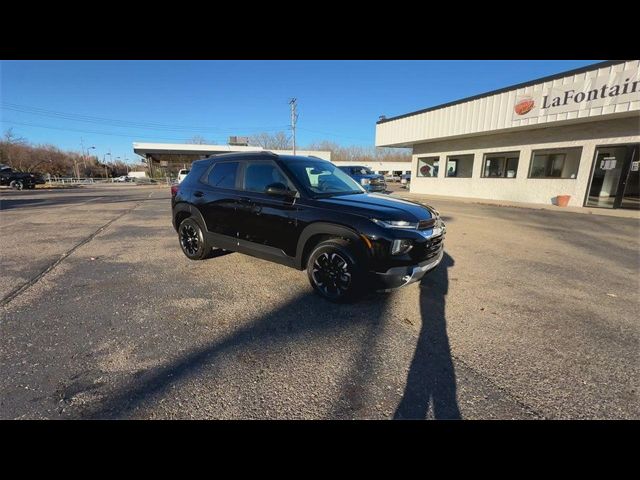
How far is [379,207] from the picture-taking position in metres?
3.55

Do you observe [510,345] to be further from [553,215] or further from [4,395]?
[553,215]

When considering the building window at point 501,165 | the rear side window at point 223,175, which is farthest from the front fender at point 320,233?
the building window at point 501,165

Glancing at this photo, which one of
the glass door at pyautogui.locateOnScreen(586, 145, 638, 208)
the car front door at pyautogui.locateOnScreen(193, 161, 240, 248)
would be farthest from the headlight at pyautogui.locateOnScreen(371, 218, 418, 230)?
the glass door at pyautogui.locateOnScreen(586, 145, 638, 208)

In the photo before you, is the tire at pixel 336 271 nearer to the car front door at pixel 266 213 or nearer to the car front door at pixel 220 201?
the car front door at pixel 266 213

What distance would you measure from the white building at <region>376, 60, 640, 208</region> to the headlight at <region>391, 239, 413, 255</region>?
44.8ft

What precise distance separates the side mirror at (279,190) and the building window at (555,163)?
1605 cm

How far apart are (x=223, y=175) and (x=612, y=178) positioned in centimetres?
1729

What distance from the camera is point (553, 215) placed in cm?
1166

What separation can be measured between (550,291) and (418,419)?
350cm

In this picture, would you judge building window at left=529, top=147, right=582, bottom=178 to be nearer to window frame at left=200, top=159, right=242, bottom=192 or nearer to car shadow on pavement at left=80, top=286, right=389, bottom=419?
car shadow on pavement at left=80, top=286, right=389, bottom=419

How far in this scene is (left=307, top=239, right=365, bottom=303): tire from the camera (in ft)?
11.2

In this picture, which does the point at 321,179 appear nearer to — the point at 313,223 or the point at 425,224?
the point at 313,223

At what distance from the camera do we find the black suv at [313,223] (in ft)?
10.8
